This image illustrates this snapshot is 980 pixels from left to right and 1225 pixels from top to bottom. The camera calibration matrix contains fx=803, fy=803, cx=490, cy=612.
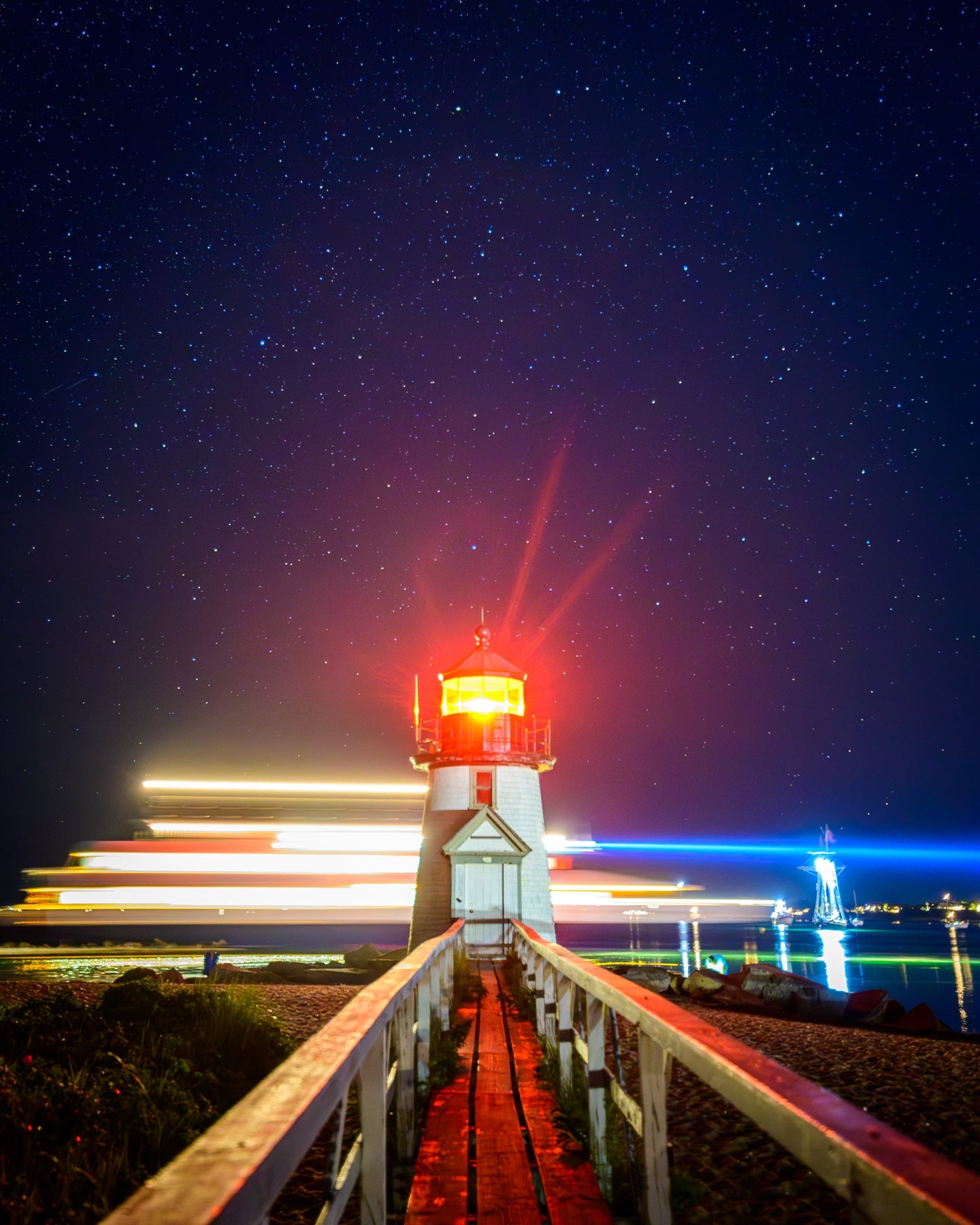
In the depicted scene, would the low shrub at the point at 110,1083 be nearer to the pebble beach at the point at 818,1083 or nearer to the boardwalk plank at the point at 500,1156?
the boardwalk plank at the point at 500,1156

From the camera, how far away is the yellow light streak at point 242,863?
163 feet

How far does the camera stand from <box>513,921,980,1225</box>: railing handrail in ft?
3.59

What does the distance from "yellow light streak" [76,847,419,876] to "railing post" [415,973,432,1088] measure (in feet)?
151

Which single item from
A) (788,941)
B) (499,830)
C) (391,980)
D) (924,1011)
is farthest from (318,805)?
(788,941)

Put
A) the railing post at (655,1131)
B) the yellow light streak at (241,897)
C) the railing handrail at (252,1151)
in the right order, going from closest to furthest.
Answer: the railing handrail at (252,1151) → the railing post at (655,1131) → the yellow light streak at (241,897)

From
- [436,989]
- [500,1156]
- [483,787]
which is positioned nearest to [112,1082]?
[500,1156]

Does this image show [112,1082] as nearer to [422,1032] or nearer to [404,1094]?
[404,1094]

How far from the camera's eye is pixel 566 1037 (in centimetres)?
536

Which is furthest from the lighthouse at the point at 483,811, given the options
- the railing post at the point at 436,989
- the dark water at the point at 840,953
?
the dark water at the point at 840,953

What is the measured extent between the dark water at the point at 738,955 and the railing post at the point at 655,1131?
2531cm

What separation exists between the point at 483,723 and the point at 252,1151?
19.7m

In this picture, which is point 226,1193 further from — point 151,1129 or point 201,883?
point 201,883

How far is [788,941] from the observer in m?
96.6

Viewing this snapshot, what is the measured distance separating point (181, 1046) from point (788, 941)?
10408 centimetres
